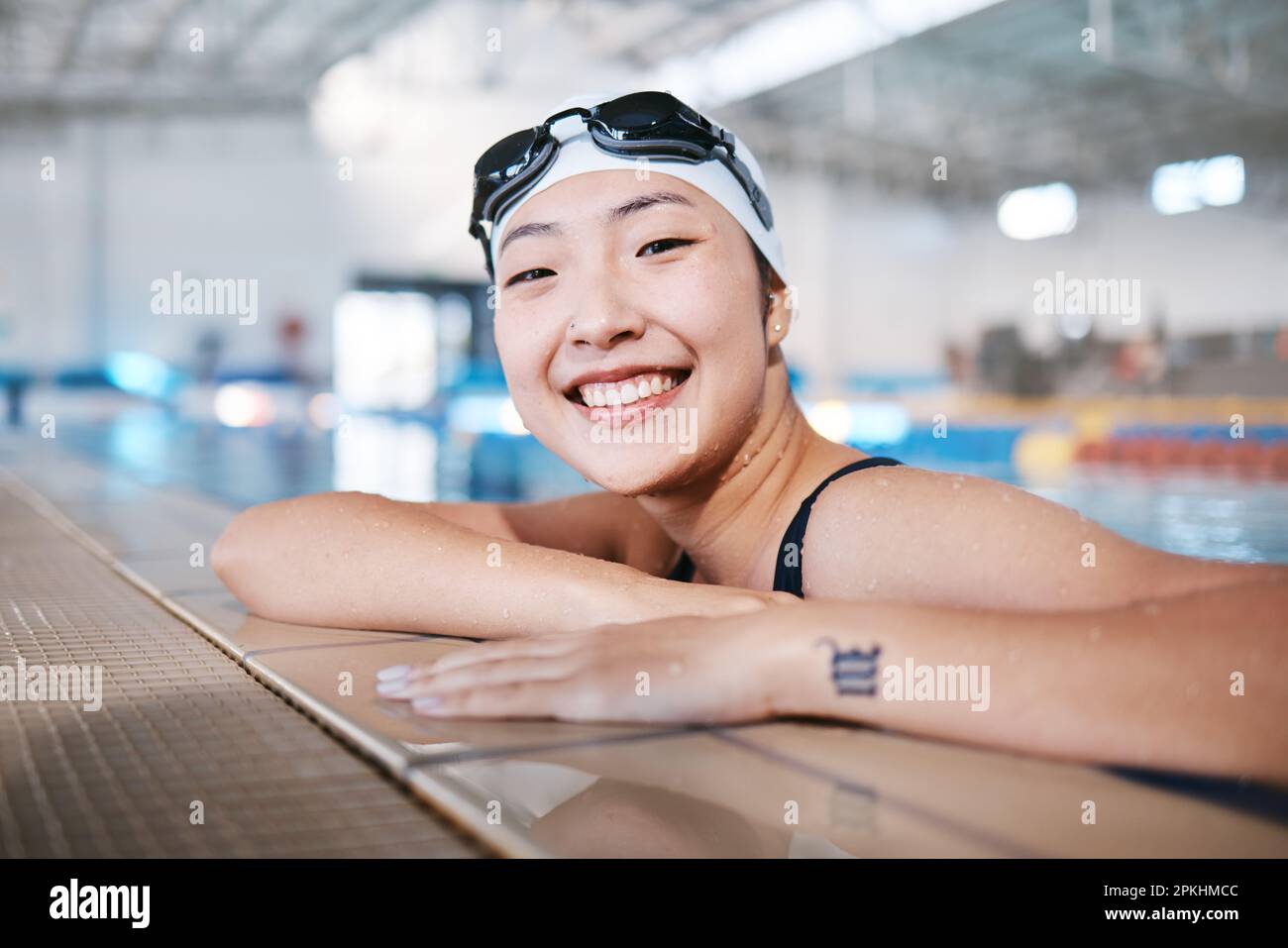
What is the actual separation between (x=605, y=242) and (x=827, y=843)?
1.00m

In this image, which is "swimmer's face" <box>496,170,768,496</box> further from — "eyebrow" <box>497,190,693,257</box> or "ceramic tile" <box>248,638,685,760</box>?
"ceramic tile" <box>248,638,685,760</box>

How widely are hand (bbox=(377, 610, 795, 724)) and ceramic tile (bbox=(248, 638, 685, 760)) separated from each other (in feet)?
0.07

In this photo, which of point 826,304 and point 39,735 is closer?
point 39,735

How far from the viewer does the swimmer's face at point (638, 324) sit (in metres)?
1.60

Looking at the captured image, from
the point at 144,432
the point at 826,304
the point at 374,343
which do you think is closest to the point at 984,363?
the point at 826,304

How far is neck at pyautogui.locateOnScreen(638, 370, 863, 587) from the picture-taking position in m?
1.76

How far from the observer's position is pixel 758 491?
5.96 feet

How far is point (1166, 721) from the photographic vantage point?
1074mm

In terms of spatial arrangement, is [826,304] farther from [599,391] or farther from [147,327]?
[599,391]

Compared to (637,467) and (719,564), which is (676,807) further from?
(719,564)

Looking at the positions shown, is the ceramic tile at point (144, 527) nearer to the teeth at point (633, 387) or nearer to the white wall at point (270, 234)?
the teeth at point (633, 387)

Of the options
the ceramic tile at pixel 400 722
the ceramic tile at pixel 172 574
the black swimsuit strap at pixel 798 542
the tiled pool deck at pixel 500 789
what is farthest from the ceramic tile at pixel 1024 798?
the ceramic tile at pixel 172 574

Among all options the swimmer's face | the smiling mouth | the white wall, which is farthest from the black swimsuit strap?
the white wall

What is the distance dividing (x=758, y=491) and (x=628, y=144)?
2.04 feet
